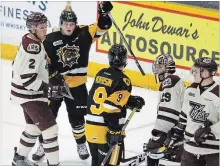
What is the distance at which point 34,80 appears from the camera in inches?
234

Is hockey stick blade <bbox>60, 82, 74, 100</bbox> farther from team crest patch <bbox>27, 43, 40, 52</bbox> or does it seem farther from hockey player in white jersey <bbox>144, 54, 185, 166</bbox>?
hockey player in white jersey <bbox>144, 54, 185, 166</bbox>

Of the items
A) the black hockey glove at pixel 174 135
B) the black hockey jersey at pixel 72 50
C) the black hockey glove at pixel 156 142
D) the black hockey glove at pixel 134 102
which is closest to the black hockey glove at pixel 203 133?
the black hockey glove at pixel 174 135

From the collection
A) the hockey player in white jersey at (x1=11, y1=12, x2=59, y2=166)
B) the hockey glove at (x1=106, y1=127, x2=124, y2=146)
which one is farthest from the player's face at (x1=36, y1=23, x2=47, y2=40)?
the hockey glove at (x1=106, y1=127, x2=124, y2=146)

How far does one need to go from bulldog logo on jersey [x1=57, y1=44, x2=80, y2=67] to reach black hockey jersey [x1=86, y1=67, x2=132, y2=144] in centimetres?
70

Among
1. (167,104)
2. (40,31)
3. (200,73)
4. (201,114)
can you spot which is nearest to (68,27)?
(40,31)

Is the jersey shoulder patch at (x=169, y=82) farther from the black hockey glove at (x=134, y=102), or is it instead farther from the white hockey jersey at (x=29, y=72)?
the white hockey jersey at (x=29, y=72)

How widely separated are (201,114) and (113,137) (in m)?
0.64

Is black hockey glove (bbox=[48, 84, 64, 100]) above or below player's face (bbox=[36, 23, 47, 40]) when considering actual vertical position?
below

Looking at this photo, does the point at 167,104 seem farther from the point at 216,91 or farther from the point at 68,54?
the point at 68,54

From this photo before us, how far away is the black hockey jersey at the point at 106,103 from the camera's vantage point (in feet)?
18.5

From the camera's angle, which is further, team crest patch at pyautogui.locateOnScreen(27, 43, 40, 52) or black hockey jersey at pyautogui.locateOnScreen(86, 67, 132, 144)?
team crest patch at pyautogui.locateOnScreen(27, 43, 40, 52)

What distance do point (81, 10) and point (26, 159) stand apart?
7.81 ft

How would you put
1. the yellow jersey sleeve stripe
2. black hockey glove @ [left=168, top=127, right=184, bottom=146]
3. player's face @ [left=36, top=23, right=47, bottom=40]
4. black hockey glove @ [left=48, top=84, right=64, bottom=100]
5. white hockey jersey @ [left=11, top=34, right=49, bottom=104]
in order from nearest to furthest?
the yellow jersey sleeve stripe, black hockey glove @ [left=168, top=127, right=184, bottom=146], white hockey jersey @ [left=11, top=34, right=49, bottom=104], player's face @ [left=36, top=23, right=47, bottom=40], black hockey glove @ [left=48, top=84, right=64, bottom=100]

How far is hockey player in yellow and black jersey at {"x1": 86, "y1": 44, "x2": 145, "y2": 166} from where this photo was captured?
18.5 feet
